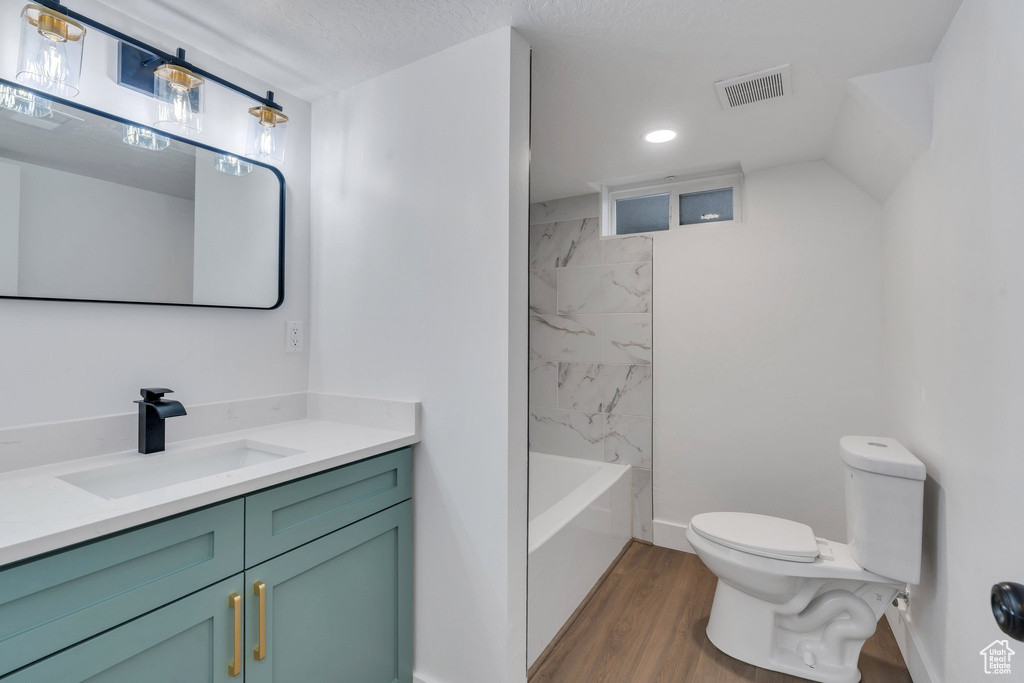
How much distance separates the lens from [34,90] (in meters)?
1.27

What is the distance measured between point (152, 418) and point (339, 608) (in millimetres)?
790

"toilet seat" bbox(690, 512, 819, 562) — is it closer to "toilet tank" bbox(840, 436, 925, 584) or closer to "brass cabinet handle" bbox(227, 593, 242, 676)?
"toilet tank" bbox(840, 436, 925, 584)

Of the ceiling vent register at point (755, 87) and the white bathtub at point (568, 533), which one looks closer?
the ceiling vent register at point (755, 87)

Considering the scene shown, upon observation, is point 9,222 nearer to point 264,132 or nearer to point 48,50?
point 48,50

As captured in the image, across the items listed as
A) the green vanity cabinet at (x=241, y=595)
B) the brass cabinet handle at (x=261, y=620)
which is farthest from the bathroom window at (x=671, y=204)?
the brass cabinet handle at (x=261, y=620)

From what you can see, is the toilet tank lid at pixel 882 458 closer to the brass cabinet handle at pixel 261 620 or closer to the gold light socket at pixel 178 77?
the brass cabinet handle at pixel 261 620

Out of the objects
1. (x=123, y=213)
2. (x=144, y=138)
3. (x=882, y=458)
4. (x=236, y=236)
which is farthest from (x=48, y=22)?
(x=882, y=458)

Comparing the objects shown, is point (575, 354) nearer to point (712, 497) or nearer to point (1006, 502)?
point (712, 497)

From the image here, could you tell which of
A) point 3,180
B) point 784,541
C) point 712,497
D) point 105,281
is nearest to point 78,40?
point 3,180

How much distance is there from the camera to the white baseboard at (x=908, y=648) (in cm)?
168

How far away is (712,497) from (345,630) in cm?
212

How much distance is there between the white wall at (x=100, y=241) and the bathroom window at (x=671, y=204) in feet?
7.68

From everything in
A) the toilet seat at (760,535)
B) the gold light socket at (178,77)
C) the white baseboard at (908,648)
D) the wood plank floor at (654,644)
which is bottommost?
the wood plank floor at (654,644)

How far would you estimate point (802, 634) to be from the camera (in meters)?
1.90
